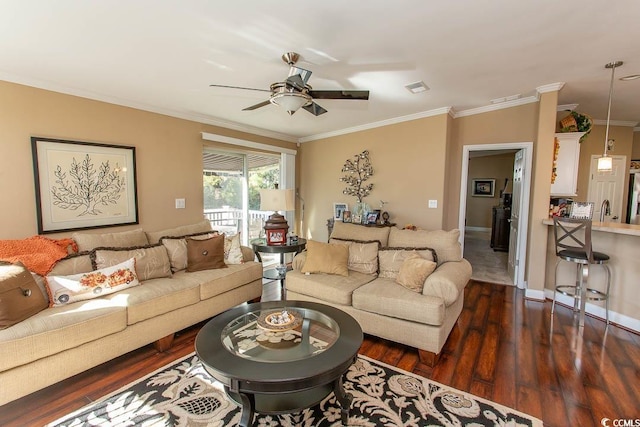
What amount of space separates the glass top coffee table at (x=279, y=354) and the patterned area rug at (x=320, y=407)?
19 centimetres

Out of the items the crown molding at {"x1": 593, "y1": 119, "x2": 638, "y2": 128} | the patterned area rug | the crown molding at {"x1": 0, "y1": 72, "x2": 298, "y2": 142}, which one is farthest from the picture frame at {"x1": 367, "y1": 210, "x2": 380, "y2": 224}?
the crown molding at {"x1": 593, "y1": 119, "x2": 638, "y2": 128}

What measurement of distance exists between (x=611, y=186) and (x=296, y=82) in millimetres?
6064

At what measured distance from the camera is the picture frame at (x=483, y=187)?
8.86 meters

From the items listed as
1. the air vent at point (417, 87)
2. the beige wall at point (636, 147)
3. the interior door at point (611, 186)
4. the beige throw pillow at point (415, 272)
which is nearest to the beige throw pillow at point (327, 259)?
the beige throw pillow at point (415, 272)

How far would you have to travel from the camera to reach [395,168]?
187 inches

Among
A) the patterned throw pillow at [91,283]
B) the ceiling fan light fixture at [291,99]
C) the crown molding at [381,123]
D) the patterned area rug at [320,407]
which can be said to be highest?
the crown molding at [381,123]

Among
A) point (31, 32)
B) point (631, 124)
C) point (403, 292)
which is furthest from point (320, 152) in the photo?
point (631, 124)

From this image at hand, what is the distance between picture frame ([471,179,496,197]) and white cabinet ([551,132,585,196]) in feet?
17.6

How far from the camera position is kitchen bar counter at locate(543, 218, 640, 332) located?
2.93 metres

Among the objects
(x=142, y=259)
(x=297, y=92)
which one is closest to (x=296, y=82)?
(x=297, y=92)

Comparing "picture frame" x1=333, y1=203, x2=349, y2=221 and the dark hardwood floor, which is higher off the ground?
"picture frame" x1=333, y1=203, x2=349, y2=221

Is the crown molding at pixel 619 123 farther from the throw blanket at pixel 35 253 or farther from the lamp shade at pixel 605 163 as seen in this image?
the throw blanket at pixel 35 253

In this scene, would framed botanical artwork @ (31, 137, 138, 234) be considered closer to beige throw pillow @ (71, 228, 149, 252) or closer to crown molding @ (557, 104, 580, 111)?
beige throw pillow @ (71, 228, 149, 252)

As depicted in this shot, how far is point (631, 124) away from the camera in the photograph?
5008mm
